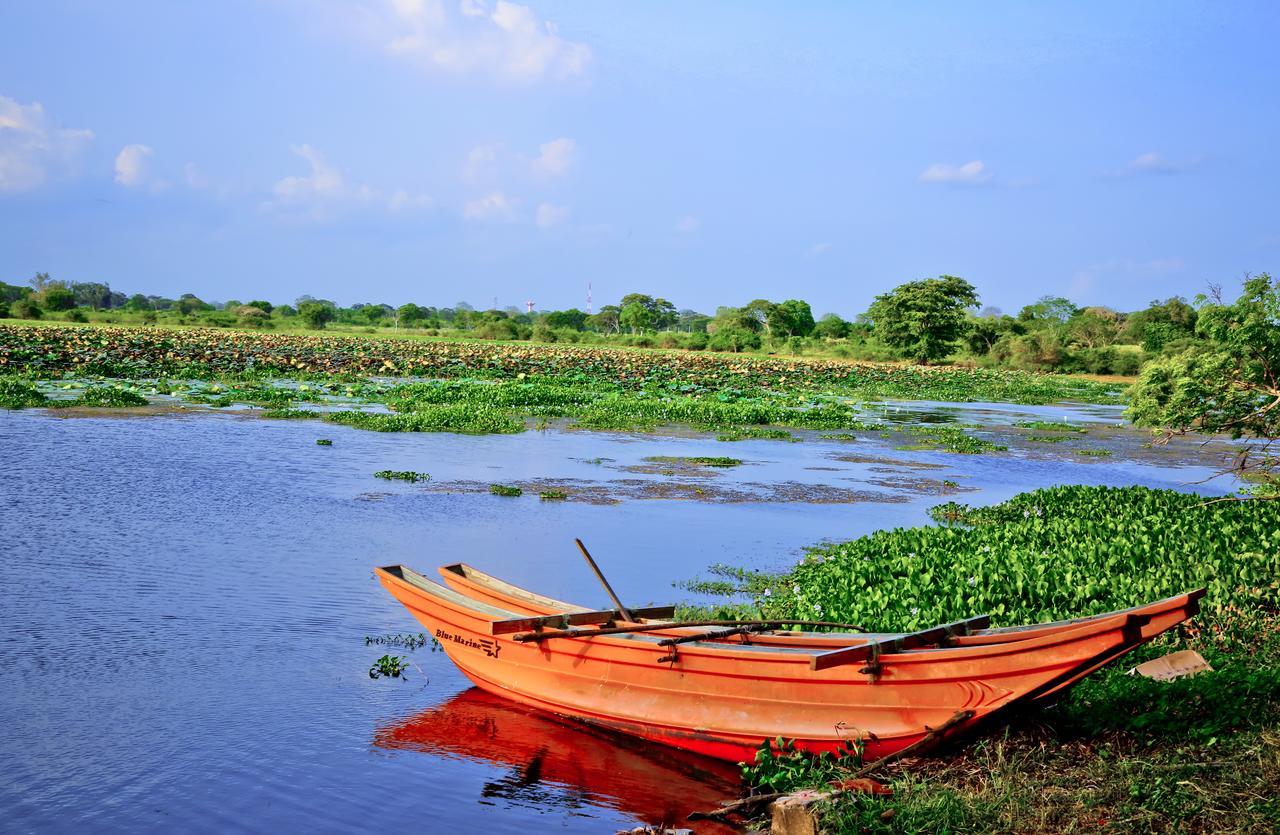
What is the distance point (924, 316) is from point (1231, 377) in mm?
54752

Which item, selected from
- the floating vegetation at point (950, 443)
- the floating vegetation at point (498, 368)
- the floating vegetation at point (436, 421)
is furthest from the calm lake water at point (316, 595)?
the floating vegetation at point (498, 368)

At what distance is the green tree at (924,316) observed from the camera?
6831cm

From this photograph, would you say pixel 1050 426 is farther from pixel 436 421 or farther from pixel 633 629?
pixel 633 629

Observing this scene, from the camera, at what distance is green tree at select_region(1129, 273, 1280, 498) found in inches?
567

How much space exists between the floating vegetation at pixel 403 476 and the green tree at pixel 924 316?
176 feet

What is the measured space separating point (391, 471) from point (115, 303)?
136924 millimetres

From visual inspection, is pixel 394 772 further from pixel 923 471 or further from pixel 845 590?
pixel 923 471

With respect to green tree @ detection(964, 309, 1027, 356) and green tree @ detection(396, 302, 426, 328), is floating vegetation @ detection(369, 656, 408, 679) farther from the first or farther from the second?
green tree @ detection(396, 302, 426, 328)

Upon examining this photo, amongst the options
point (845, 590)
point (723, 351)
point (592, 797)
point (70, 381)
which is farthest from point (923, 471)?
point (723, 351)

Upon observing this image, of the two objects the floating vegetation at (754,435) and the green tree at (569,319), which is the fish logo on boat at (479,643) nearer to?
the floating vegetation at (754,435)

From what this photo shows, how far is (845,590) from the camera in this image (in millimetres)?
10742

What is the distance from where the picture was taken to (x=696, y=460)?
2345 centimetres

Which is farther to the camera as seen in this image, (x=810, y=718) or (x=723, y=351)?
(x=723, y=351)

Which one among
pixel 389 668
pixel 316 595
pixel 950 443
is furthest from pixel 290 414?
pixel 389 668
